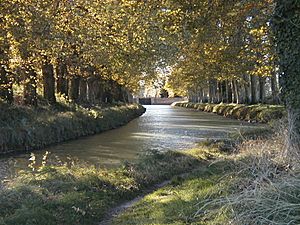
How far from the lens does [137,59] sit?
17.3m

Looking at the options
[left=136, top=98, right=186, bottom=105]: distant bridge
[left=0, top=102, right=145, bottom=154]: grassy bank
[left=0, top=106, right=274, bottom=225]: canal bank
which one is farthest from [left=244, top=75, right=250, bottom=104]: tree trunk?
[left=136, top=98, right=186, bottom=105]: distant bridge

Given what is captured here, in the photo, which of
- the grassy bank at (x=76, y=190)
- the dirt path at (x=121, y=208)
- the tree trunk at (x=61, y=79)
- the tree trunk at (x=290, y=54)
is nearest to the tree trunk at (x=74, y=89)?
the tree trunk at (x=61, y=79)

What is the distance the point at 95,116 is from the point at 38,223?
1963cm

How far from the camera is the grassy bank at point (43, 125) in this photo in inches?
689

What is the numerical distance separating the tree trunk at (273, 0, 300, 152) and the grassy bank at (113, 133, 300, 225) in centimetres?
59

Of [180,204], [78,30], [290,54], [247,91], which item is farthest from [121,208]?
[247,91]

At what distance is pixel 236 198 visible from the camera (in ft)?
17.7

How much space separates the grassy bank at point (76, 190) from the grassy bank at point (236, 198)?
729 millimetres

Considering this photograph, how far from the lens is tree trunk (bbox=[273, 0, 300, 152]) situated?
26.3 feet

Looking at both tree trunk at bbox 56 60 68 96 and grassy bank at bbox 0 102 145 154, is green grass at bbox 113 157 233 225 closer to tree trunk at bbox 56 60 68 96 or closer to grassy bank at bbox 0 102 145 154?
grassy bank at bbox 0 102 145 154

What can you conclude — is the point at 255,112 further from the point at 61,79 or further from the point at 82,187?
the point at 82,187

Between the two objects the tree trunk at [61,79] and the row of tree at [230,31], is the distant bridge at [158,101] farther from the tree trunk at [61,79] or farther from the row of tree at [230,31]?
the row of tree at [230,31]

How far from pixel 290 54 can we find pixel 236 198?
158 inches

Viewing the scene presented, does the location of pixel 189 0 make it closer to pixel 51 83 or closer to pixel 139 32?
pixel 139 32
